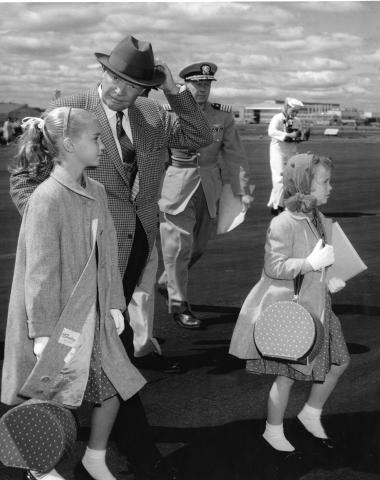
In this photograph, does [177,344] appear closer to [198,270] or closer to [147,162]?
[147,162]

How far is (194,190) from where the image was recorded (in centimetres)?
577

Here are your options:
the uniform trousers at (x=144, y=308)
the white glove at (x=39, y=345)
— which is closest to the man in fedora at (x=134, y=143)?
the uniform trousers at (x=144, y=308)

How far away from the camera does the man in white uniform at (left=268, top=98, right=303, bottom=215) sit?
37.8 ft

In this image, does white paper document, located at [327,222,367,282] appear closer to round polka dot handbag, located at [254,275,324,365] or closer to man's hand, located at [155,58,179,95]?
round polka dot handbag, located at [254,275,324,365]

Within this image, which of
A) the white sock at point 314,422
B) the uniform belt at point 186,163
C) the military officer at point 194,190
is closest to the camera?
the white sock at point 314,422

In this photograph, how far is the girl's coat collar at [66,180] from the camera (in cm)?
299

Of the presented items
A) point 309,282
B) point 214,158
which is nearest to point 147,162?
point 309,282

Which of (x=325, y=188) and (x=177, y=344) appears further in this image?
(x=177, y=344)

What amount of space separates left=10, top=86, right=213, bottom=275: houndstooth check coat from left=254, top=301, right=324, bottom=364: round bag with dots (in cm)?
82

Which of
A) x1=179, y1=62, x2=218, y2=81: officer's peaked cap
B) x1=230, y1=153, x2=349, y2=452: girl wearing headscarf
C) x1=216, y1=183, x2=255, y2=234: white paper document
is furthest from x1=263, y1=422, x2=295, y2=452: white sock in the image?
x1=179, y1=62, x2=218, y2=81: officer's peaked cap

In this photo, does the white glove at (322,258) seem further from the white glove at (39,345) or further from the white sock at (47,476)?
the white sock at (47,476)

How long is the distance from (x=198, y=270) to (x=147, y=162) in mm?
3841

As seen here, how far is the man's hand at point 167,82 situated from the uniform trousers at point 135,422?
0.69 metres

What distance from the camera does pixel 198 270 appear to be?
7652mm
